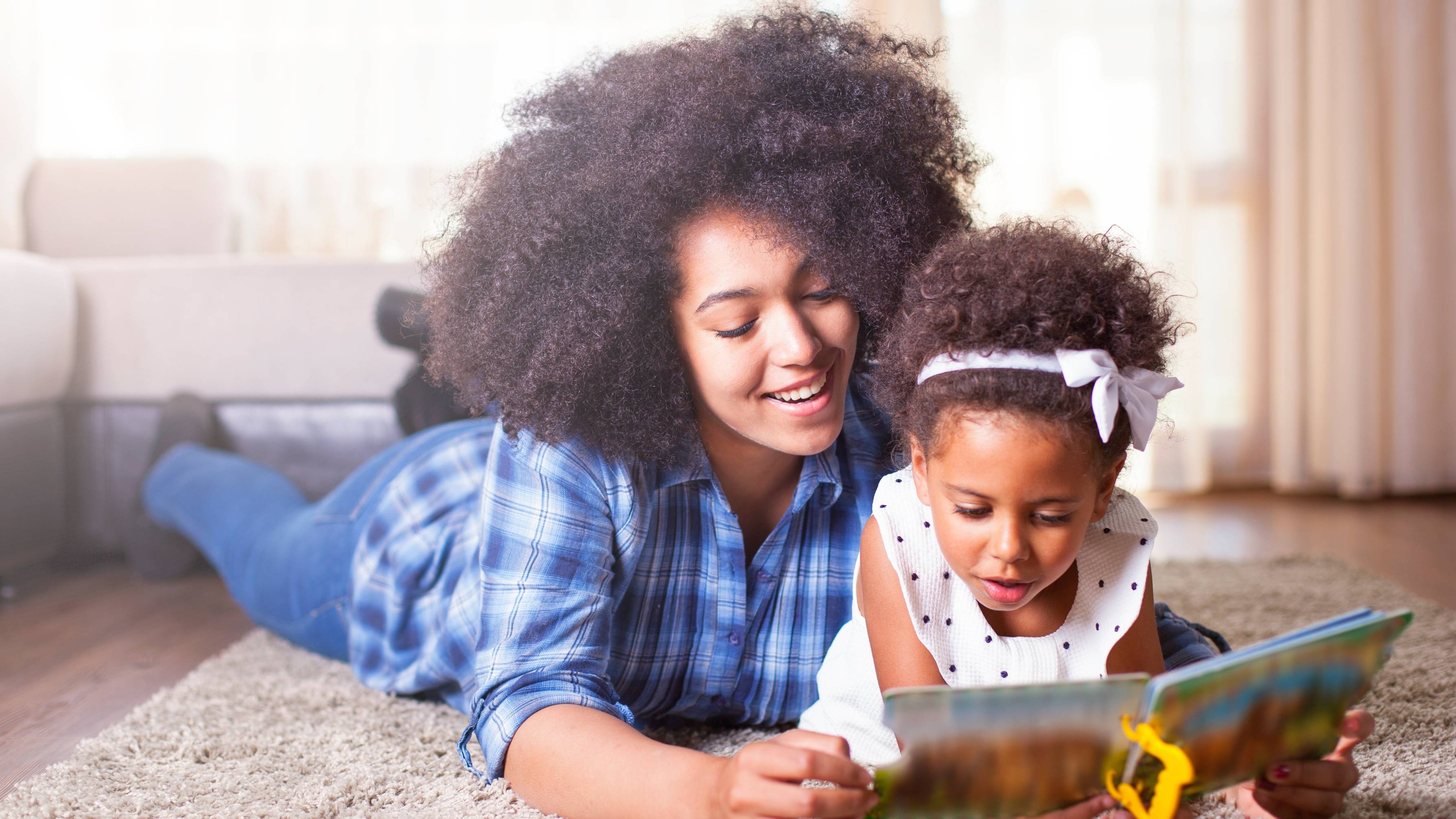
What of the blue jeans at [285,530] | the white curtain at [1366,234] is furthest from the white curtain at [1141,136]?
the blue jeans at [285,530]

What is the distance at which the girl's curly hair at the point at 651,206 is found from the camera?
976mm

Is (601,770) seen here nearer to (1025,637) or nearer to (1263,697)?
(1025,637)

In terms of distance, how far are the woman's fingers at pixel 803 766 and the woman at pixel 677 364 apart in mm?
164

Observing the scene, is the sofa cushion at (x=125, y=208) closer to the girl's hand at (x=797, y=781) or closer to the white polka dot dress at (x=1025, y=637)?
the white polka dot dress at (x=1025, y=637)

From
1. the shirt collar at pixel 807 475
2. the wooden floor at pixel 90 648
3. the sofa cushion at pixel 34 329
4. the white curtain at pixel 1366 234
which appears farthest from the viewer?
the white curtain at pixel 1366 234

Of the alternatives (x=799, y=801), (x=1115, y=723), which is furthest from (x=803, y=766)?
(x=1115, y=723)

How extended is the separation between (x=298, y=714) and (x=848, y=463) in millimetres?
671

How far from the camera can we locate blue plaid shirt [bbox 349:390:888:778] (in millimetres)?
960

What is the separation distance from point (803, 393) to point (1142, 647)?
13.7 inches

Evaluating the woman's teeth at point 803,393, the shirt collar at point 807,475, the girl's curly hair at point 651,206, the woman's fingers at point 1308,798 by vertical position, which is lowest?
the woman's fingers at point 1308,798

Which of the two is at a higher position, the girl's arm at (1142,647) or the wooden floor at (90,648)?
the girl's arm at (1142,647)

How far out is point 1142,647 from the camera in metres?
0.88

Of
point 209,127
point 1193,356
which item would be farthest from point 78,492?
point 1193,356

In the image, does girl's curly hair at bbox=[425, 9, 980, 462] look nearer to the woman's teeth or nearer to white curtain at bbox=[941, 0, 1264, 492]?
the woman's teeth
